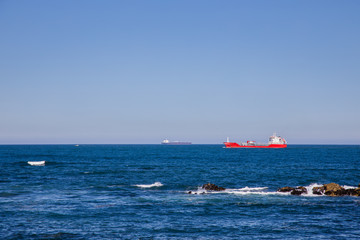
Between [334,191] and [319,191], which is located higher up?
[334,191]

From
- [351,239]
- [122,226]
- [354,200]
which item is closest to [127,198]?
[122,226]

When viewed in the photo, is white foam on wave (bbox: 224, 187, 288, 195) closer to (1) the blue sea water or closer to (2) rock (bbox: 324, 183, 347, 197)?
(1) the blue sea water

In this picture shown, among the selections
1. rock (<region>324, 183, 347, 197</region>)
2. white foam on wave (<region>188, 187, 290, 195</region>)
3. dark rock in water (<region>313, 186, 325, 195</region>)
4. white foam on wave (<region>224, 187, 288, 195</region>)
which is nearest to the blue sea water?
white foam on wave (<region>224, 187, 288, 195</region>)

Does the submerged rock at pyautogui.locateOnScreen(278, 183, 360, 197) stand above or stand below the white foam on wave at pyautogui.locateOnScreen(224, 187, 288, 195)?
above

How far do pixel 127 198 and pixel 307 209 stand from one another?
1904 centimetres

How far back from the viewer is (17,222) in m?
25.0

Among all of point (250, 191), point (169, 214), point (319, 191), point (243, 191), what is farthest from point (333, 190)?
point (169, 214)

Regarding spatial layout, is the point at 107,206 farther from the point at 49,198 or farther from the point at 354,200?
the point at 354,200

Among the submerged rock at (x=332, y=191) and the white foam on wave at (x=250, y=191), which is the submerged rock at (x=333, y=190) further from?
the white foam on wave at (x=250, y=191)

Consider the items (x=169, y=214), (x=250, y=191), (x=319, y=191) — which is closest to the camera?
(x=169, y=214)

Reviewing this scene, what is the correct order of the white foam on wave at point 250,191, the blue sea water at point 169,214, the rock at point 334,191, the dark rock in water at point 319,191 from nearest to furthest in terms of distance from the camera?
the blue sea water at point 169,214 < the rock at point 334,191 < the dark rock in water at point 319,191 < the white foam on wave at point 250,191

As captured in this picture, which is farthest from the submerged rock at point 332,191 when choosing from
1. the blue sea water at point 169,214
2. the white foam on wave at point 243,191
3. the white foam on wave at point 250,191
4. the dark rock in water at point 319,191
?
the white foam on wave at point 250,191

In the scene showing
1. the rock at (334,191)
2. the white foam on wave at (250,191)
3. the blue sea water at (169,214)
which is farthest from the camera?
the white foam on wave at (250,191)

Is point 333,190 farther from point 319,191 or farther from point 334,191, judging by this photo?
point 319,191
